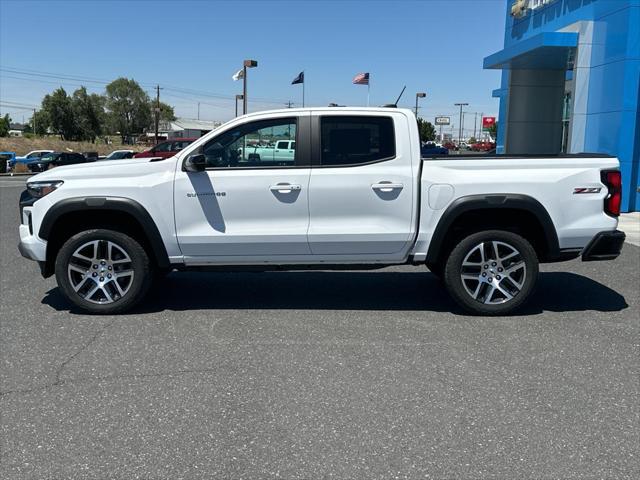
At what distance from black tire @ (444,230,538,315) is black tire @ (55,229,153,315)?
2917mm

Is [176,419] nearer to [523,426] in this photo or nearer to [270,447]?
[270,447]

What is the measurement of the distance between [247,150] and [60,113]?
90.3 meters

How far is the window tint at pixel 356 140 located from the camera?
5625 millimetres

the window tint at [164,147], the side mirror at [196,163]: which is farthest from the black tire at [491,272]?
the window tint at [164,147]

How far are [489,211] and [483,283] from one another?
Answer: 2.28 feet

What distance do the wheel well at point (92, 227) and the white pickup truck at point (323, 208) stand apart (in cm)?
4

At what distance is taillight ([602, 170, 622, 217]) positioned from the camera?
5625 millimetres

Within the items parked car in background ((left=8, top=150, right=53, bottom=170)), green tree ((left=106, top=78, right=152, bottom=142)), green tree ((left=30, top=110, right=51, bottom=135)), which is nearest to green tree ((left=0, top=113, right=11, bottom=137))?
green tree ((left=30, top=110, right=51, bottom=135))

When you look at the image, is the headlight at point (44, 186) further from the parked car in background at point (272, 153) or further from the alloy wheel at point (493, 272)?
the alloy wheel at point (493, 272)

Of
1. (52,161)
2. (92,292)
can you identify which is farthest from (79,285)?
(52,161)

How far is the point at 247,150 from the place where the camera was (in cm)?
566

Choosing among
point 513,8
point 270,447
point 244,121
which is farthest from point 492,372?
point 513,8

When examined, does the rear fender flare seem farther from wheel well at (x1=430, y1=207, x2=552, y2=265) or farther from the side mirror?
the side mirror

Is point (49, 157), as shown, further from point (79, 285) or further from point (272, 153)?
point (272, 153)
